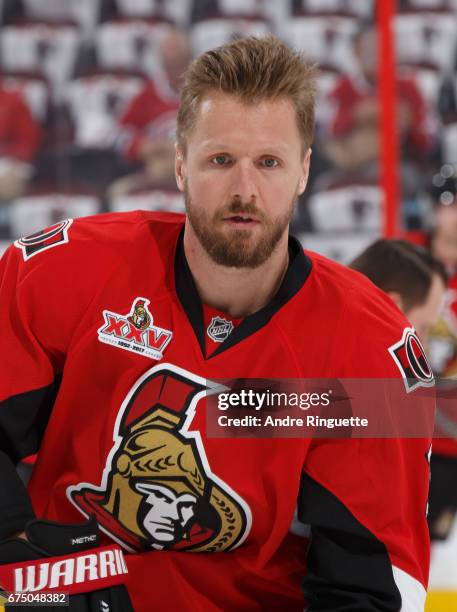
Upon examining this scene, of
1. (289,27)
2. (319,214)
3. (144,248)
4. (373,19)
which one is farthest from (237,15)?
(144,248)

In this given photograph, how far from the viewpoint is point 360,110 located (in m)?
3.35

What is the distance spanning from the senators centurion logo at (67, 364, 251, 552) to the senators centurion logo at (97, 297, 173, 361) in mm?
30

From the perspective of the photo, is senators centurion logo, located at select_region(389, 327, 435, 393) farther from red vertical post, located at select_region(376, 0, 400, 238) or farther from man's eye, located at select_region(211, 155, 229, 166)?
red vertical post, located at select_region(376, 0, 400, 238)

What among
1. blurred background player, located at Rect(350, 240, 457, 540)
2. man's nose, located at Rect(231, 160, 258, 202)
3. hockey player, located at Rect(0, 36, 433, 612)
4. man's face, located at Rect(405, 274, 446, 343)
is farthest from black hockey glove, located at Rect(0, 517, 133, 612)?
man's face, located at Rect(405, 274, 446, 343)

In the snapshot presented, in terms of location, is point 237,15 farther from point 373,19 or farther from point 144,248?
point 144,248

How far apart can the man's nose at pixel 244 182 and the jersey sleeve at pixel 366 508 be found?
21 cm

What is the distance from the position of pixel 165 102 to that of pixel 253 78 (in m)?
2.04

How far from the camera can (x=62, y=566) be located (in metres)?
1.25

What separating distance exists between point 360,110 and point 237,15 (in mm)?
522

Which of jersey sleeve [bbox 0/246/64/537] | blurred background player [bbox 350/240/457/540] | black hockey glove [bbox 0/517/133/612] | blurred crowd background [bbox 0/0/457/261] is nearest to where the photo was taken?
black hockey glove [bbox 0/517/133/612]

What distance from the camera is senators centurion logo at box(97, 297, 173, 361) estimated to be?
1339 mm

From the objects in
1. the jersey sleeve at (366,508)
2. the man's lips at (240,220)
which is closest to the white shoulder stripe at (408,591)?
the jersey sleeve at (366,508)

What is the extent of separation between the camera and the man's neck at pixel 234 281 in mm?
1363

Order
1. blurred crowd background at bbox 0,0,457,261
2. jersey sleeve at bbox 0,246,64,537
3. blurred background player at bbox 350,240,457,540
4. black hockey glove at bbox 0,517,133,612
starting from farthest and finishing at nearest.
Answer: blurred crowd background at bbox 0,0,457,261 → blurred background player at bbox 350,240,457,540 → jersey sleeve at bbox 0,246,64,537 → black hockey glove at bbox 0,517,133,612
